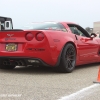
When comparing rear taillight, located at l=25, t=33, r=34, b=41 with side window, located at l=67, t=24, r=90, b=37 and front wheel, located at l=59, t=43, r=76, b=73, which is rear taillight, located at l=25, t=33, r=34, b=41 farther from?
side window, located at l=67, t=24, r=90, b=37

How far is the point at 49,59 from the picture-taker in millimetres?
6426

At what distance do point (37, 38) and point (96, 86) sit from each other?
6.36ft

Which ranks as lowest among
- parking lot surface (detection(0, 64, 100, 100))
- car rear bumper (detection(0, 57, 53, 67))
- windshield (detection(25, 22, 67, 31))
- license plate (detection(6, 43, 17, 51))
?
parking lot surface (detection(0, 64, 100, 100))

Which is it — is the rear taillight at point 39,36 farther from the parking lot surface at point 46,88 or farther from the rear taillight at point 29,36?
the parking lot surface at point 46,88

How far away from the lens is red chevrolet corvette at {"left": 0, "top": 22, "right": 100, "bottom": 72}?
6.38 meters

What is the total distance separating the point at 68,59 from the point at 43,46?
0.90 m

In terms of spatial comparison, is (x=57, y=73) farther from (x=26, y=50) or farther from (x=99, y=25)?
(x=99, y=25)

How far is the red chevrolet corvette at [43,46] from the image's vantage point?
6.38 meters

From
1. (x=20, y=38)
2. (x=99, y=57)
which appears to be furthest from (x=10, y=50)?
(x=99, y=57)

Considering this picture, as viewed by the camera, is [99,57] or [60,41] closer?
[60,41]

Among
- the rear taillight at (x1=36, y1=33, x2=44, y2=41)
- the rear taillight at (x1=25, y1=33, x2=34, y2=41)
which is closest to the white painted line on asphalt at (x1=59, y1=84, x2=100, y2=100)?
the rear taillight at (x1=36, y1=33, x2=44, y2=41)

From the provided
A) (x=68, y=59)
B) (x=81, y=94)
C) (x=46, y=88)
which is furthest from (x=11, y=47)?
(x=81, y=94)

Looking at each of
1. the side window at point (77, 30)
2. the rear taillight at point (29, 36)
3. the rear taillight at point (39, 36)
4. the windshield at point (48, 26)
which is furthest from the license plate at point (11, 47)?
the side window at point (77, 30)

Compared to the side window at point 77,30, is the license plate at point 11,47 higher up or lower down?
lower down
